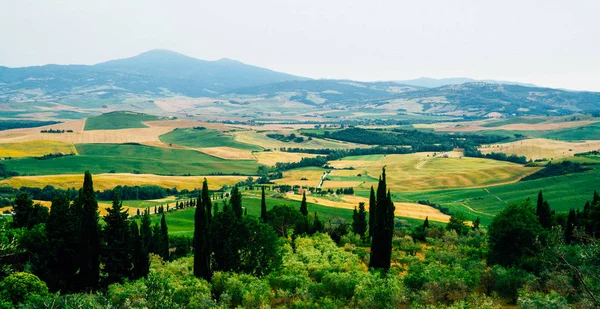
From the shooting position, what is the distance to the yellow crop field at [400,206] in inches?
4299

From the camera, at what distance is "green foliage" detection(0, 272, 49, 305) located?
36656 mm

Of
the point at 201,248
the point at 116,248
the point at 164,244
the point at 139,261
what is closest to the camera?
the point at 201,248

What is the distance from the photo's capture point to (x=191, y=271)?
49125 mm

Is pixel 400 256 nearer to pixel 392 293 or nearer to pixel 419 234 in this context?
pixel 419 234

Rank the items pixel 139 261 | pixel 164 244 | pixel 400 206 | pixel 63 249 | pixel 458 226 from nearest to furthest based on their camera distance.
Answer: pixel 63 249 → pixel 139 261 → pixel 164 244 → pixel 458 226 → pixel 400 206

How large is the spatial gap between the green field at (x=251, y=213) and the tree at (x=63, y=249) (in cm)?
3714

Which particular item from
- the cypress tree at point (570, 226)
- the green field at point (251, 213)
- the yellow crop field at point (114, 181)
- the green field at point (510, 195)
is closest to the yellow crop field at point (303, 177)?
the yellow crop field at point (114, 181)

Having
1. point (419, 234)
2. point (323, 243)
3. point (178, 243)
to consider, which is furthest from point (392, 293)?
point (178, 243)

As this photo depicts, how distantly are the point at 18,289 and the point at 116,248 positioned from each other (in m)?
12.2

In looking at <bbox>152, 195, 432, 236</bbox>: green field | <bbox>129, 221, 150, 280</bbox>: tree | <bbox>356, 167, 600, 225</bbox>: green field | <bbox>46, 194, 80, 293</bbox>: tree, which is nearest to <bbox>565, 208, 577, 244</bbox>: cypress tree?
<bbox>152, 195, 432, 236</bbox>: green field

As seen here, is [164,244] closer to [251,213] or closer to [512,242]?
[251,213]

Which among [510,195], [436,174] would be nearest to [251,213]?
[510,195]

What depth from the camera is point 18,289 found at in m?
36.9

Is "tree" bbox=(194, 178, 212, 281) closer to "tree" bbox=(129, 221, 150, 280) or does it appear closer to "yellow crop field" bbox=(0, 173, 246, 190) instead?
"tree" bbox=(129, 221, 150, 280)
